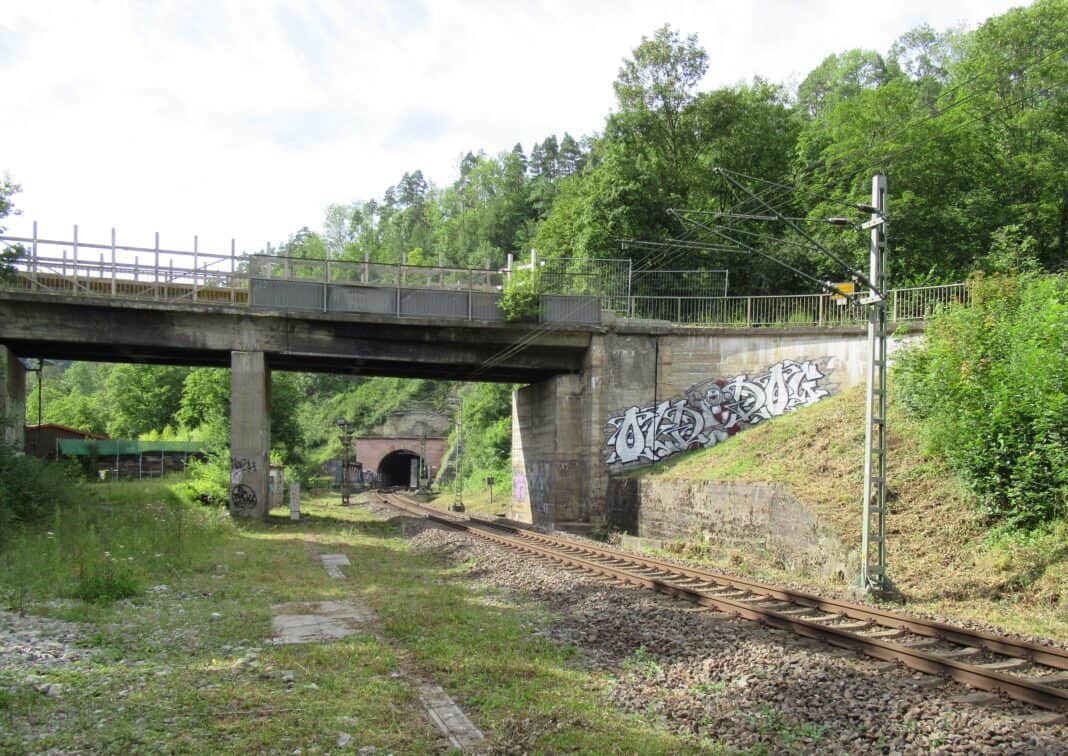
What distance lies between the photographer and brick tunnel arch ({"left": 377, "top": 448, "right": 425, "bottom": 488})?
76438 millimetres

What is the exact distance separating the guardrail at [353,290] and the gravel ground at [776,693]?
695 inches

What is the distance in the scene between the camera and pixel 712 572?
50.2ft

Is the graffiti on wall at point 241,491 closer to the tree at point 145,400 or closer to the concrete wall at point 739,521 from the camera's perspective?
the concrete wall at point 739,521

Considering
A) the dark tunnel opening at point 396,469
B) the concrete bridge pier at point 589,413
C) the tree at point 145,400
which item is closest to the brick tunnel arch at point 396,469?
the dark tunnel opening at point 396,469

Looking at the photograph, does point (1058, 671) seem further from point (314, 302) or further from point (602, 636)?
point (314, 302)

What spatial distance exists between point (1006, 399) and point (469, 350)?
60.0ft

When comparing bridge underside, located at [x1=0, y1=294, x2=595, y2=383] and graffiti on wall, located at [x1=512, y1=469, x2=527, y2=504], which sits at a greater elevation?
bridge underside, located at [x1=0, y1=294, x2=595, y2=383]

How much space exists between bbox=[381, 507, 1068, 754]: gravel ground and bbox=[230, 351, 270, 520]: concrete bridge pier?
1858 centimetres

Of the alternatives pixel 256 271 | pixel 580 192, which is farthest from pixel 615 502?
pixel 580 192

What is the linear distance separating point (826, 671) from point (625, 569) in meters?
8.12

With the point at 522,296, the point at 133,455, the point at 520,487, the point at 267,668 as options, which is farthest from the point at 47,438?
the point at 267,668

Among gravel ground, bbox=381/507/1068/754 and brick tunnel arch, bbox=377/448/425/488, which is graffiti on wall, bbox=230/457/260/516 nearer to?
gravel ground, bbox=381/507/1068/754

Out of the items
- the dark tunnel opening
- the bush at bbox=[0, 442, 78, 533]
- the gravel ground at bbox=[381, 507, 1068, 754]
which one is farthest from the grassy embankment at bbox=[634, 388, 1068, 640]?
the dark tunnel opening

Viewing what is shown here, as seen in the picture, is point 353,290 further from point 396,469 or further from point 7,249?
point 396,469
